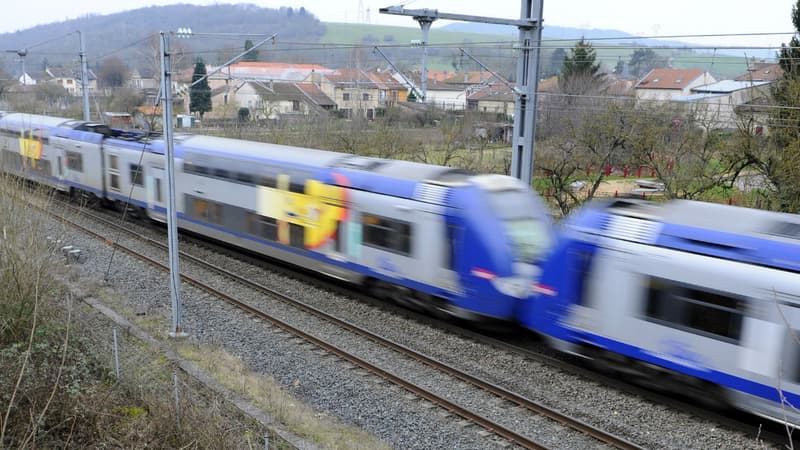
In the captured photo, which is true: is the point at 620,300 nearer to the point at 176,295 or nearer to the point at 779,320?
the point at 779,320

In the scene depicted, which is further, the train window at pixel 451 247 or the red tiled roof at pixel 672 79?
the red tiled roof at pixel 672 79

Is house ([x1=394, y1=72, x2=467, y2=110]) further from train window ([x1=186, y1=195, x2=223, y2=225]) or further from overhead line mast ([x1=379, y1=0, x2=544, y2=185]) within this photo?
train window ([x1=186, y1=195, x2=223, y2=225])

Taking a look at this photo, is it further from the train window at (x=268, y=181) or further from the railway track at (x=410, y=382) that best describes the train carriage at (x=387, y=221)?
the railway track at (x=410, y=382)

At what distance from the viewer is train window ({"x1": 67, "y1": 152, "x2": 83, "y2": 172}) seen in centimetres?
2441

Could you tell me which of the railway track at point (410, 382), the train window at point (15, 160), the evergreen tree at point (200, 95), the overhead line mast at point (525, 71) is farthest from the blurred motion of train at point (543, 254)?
the evergreen tree at point (200, 95)

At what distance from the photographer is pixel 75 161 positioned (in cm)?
2475

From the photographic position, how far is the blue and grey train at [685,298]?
27.6 ft

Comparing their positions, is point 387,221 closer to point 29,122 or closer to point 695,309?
point 695,309

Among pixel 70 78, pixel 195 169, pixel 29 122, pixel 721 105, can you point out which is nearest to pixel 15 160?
pixel 29 122

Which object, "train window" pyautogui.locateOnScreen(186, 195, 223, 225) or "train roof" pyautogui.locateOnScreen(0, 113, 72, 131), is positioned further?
"train roof" pyautogui.locateOnScreen(0, 113, 72, 131)

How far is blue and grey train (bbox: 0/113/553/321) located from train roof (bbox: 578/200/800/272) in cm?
190

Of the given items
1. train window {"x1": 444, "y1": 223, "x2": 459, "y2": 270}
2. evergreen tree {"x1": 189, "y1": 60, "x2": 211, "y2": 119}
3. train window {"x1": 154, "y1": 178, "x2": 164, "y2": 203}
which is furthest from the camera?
evergreen tree {"x1": 189, "y1": 60, "x2": 211, "y2": 119}

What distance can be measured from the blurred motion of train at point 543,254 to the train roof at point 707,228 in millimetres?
22

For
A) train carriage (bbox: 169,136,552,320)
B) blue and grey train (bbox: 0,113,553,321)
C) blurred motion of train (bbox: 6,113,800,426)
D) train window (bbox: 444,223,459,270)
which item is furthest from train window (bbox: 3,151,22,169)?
train window (bbox: 444,223,459,270)
